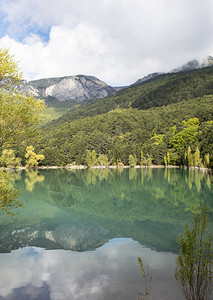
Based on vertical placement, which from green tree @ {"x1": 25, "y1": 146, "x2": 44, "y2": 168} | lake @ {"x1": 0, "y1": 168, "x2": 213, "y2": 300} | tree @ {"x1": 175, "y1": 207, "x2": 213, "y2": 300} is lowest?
lake @ {"x1": 0, "y1": 168, "x2": 213, "y2": 300}

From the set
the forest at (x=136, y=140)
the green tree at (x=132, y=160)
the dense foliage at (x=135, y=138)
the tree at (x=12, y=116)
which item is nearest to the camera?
the tree at (x=12, y=116)

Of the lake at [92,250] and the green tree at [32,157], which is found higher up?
the green tree at [32,157]

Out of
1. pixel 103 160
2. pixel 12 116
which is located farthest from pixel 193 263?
pixel 103 160

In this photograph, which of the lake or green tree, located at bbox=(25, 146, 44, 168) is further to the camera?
green tree, located at bbox=(25, 146, 44, 168)

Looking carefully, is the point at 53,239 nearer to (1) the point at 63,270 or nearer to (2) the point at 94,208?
(1) the point at 63,270

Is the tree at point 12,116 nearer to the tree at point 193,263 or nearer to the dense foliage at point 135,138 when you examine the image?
the tree at point 193,263

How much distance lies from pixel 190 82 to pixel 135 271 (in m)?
190

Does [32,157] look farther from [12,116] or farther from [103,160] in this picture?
[12,116]

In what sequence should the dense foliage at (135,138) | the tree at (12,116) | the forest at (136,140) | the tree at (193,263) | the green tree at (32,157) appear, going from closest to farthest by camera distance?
1. the tree at (193,263)
2. the tree at (12,116)
3. the forest at (136,140)
4. the dense foliage at (135,138)
5. the green tree at (32,157)

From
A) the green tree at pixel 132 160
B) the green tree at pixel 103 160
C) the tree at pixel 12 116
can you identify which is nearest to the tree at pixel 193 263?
the tree at pixel 12 116

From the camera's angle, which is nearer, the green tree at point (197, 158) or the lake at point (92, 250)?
the lake at point (92, 250)

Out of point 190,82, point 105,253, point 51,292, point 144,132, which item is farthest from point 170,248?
point 190,82

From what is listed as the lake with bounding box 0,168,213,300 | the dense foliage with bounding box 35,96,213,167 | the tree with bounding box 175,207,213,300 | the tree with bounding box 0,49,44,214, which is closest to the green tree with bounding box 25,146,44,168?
the dense foliage with bounding box 35,96,213,167

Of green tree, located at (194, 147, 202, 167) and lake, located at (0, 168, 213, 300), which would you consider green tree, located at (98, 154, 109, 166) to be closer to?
green tree, located at (194, 147, 202, 167)
